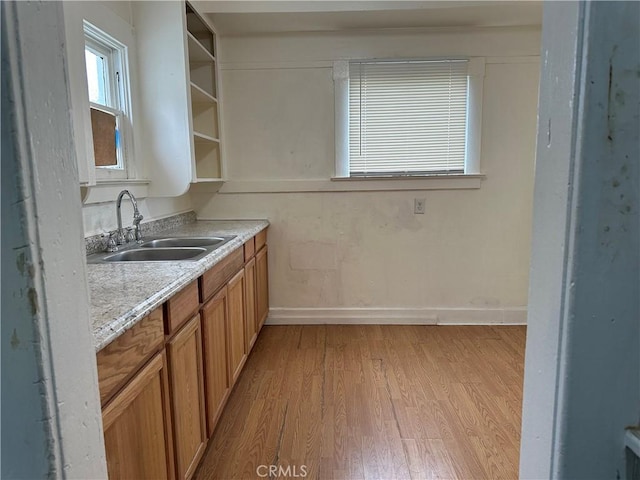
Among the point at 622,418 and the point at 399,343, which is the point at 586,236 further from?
the point at 399,343

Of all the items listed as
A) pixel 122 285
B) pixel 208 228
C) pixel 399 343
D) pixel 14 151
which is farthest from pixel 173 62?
pixel 399 343

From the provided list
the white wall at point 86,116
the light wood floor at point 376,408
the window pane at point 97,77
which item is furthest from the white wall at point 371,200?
the window pane at point 97,77

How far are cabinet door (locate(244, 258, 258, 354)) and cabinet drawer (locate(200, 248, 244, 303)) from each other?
0.18m

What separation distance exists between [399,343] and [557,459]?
242 centimetres

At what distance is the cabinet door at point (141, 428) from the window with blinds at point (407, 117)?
2.33 m

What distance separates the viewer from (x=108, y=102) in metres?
2.21

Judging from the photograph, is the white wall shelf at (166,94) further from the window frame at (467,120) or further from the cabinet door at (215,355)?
the window frame at (467,120)

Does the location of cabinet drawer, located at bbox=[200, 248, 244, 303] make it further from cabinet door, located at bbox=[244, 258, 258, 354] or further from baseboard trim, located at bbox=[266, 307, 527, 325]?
baseboard trim, located at bbox=[266, 307, 527, 325]

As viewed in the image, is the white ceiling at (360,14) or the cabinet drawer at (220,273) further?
the white ceiling at (360,14)

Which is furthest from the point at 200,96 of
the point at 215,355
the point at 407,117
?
the point at 215,355

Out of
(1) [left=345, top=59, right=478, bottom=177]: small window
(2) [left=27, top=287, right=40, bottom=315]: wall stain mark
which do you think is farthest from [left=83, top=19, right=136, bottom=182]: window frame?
(2) [left=27, top=287, right=40, bottom=315]: wall stain mark

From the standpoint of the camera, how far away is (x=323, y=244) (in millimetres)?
3262

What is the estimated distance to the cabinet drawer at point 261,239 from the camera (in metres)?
2.87

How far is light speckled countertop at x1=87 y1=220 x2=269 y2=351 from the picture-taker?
0.95 metres
